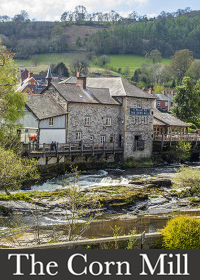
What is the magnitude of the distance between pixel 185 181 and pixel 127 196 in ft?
17.0

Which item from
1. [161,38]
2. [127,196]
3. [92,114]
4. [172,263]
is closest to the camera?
[172,263]

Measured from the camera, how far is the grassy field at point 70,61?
13401 cm

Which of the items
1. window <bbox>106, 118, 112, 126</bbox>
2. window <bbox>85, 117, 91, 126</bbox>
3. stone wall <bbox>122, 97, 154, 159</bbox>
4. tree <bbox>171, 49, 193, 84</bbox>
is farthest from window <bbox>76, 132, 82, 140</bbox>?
tree <bbox>171, 49, 193, 84</bbox>

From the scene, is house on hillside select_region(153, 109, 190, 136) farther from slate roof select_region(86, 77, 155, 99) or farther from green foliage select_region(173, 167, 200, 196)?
green foliage select_region(173, 167, 200, 196)

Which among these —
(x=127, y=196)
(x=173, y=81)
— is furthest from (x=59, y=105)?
(x=173, y=81)

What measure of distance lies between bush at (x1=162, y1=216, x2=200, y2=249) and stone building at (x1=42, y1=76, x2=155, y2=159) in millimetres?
29829

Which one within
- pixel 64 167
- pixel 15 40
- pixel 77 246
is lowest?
pixel 64 167

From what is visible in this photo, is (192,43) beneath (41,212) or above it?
above

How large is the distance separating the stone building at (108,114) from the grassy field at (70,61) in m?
79.1

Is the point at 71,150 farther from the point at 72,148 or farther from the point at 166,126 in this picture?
the point at 166,126

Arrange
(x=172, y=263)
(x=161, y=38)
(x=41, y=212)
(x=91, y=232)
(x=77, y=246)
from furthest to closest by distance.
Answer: (x=161, y=38) < (x=41, y=212) < (x=91, y=232) < (x=77, y=246) < (x=172, y=263)

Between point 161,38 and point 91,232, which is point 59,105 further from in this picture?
point 161,38

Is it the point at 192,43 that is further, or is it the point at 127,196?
the point at 192,43

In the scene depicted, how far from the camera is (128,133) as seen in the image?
1852 inches
